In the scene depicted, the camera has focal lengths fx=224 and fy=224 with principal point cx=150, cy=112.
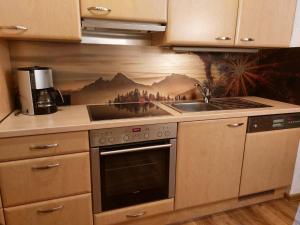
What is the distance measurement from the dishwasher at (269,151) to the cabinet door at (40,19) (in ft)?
4.78

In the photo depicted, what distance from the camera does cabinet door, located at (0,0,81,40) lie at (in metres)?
1.28

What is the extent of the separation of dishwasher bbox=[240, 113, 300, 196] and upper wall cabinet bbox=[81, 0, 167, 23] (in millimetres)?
1057

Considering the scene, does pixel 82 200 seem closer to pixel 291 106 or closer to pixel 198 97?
pixel 198 97

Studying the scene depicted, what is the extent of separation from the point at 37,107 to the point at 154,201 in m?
1.06

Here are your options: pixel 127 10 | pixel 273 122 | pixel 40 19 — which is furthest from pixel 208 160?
pixel 40 19

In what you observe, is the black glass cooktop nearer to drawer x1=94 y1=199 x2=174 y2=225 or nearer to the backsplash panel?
the backsplash panel

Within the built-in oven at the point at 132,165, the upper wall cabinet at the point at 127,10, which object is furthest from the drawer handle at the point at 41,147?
the upper wall cabinet at the point at 127,10

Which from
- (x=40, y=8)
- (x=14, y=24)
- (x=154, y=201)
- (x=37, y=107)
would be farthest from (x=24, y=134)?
(x=154, y=201)

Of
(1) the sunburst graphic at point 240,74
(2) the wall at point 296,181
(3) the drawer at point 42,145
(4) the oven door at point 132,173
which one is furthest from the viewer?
(1) the sunburst graphic at point 240,74

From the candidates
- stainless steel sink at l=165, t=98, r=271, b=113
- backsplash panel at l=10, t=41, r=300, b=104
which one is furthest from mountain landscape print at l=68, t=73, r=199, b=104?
stainless steel sink at l=165, t=98, r=271, b=113

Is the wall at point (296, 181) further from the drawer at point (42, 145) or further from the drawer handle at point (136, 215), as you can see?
the drawer at point (42, 145)

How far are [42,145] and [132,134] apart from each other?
0.53 metres

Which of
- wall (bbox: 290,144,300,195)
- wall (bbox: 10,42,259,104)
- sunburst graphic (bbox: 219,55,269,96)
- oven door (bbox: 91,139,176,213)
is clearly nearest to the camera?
oven door (bbox: 91,139,176,213)

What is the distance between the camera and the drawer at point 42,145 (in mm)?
1228
